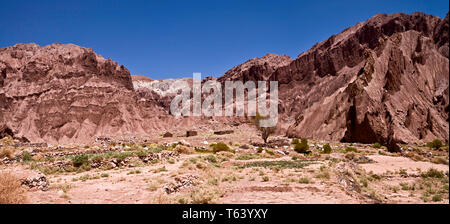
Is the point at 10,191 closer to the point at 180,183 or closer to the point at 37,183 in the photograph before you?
the point at 37,183

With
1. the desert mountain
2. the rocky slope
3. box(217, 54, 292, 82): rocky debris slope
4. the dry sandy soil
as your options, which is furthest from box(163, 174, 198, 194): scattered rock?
box(217, 54, 292, 82): rocky debris slope

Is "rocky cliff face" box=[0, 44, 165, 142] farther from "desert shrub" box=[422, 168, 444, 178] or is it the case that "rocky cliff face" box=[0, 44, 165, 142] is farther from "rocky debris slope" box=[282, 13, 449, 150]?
"desert shrub" box=[422, 168, 444, 178]

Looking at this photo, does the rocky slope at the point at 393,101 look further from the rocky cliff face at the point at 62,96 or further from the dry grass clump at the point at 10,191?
the rocky cliff face at the point at 62,96

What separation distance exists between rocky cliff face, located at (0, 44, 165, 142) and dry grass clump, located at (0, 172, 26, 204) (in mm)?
68966

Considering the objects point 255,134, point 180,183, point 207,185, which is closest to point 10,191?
point 180,183

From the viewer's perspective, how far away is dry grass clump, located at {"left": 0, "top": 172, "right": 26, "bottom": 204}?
753 centimetres

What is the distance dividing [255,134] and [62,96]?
175 feet

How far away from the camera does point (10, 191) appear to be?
8.00m

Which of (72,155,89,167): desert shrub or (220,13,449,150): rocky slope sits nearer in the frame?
(72,155,89,167): desert shrub

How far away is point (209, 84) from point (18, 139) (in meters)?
103

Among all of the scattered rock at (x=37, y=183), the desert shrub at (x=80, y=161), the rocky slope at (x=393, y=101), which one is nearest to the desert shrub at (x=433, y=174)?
the rocky slope at (x=393, y=101)

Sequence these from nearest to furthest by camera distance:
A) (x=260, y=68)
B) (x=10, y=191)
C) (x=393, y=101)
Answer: (x=10, y=191) < (x=393, y=101) < (x=260, y=68)
